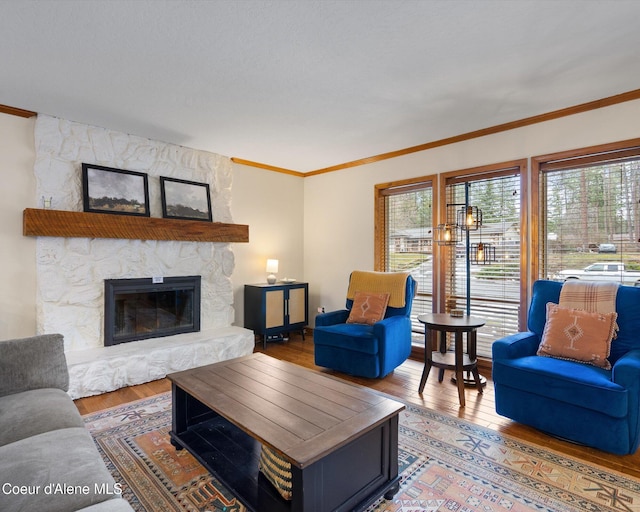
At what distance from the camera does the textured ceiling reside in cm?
198

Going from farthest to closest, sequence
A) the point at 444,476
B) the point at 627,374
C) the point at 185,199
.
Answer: the point at 185,199
the point at 627,374
the point at 444,476

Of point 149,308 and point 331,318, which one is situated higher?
point 149,308

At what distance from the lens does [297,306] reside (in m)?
5.07

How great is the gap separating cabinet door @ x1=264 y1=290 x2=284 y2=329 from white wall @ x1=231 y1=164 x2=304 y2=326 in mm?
478

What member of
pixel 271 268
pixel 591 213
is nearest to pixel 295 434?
pixel 591 213

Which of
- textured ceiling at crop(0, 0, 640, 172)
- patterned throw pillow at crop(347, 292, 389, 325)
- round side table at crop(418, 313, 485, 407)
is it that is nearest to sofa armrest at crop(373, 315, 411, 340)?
patterned throw pillow at crop(347, 292, 389, 325)

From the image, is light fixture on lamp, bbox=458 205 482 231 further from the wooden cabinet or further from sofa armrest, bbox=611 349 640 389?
the wooden cabinet

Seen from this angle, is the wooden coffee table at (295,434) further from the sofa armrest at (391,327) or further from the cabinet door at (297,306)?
the cabinet door at (297,306)

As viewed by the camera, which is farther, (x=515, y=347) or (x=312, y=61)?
(x=515, y=347)

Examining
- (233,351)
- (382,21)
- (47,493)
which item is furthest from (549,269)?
(47,493)

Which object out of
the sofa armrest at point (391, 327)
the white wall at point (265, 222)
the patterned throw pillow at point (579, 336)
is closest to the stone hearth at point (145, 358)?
the white wall at point (265, 222)

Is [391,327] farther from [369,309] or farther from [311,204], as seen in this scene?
[311,204]

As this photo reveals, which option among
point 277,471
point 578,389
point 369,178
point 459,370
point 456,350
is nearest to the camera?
point 277,471

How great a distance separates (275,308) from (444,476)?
3.11 meters
